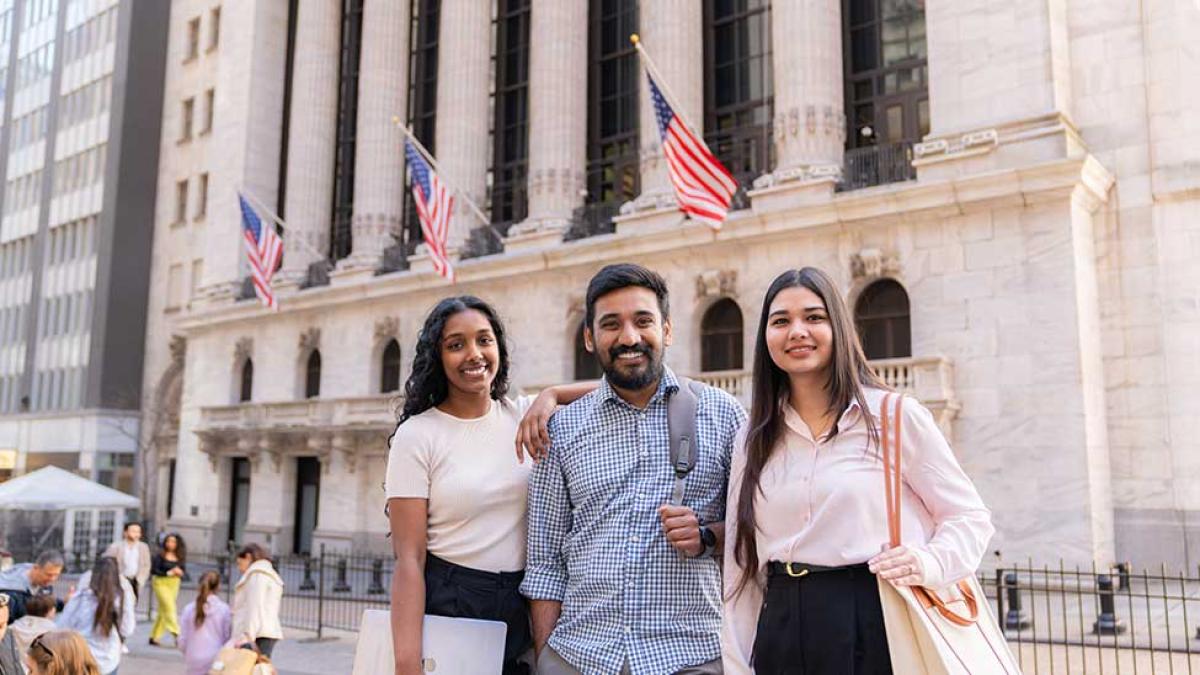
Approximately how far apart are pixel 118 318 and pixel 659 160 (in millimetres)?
30091

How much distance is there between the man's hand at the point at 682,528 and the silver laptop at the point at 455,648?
713mm

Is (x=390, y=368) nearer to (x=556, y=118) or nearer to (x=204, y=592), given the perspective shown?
(x=556, y=118)

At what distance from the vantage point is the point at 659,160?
85.9 feet

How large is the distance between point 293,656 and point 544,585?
11.5 meters

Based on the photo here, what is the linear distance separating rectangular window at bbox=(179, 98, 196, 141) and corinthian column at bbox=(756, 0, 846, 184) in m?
30.3

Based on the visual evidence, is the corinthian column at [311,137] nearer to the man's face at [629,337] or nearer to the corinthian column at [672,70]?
the corinthian column at [672,70]

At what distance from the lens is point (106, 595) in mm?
9156

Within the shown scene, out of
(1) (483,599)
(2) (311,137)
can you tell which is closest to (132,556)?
(1) (483,599)

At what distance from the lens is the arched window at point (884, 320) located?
21969 millimetres

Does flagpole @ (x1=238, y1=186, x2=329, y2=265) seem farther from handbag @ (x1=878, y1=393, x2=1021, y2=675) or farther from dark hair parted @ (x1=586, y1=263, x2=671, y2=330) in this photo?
handbag @ (x1=878, y1=393, x2=1021, y2=675)

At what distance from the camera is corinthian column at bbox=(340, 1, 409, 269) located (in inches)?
1298

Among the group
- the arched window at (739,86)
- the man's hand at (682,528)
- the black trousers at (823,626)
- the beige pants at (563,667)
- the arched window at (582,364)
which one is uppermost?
the arched window at (739,86)

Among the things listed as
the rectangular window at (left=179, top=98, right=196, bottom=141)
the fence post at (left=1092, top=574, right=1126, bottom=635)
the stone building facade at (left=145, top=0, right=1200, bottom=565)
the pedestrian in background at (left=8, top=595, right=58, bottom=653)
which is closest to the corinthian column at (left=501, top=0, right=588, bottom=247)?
the stone building facade at (left=145, top=0, right=1200, bottom=565)

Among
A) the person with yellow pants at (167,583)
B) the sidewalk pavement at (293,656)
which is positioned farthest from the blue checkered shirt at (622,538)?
the person with yellow pants at (167,583)
